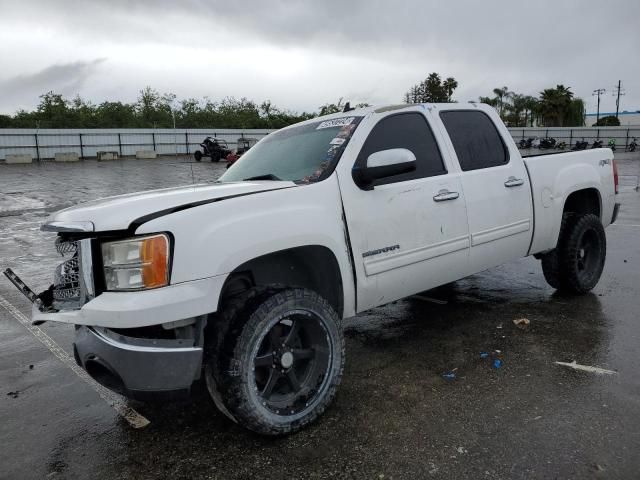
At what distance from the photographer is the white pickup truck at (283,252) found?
8.82ft

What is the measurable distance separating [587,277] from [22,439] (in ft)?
17.0

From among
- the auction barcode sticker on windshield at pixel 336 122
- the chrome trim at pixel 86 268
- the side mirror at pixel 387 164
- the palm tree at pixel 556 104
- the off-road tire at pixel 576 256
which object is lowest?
the off-road tire at pixel 576 256

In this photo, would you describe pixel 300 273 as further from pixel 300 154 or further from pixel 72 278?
pixel 72 278

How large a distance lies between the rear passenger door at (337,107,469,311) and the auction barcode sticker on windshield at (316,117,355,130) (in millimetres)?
151

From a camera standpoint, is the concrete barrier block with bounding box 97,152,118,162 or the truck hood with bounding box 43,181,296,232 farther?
the concrete barrier block with bounding box 97,152,118,162

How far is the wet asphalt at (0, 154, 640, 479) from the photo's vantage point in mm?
2824

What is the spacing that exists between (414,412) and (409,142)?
6.40 feet

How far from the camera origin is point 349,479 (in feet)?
8.81

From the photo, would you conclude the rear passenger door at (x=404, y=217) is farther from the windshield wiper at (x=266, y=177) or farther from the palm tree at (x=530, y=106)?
the palm tree at (x=530, y=106)

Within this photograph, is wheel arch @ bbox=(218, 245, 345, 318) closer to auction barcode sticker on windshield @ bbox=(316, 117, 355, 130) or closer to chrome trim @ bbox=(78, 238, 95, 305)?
chrome trim @ bbox=(78, 238, 95, 305)

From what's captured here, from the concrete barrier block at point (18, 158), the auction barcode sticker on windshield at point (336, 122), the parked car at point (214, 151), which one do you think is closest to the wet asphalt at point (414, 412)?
the auction barcode sticker on windshield at point (336, 122)

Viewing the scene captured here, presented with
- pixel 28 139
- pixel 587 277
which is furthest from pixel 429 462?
pixel 28 139

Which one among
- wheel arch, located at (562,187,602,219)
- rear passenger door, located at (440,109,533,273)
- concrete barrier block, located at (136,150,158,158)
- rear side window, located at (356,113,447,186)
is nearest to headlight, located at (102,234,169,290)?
rear side window, located at (356,113,447,186)

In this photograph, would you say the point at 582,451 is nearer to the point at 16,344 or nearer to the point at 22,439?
the point at 22,439
